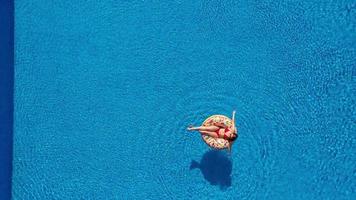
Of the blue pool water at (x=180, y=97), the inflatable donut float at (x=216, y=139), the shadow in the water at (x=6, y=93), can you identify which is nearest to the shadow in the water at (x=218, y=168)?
the blue pool water at (x=180, y=97)

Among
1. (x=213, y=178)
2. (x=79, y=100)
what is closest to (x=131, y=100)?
(x=79, y=100)

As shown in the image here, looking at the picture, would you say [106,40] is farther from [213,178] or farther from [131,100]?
[213,178]

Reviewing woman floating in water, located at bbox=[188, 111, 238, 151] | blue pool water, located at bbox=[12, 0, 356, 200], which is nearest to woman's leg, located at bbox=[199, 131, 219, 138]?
woman floating in water, located at bbox=[188, 111, 238, 151]

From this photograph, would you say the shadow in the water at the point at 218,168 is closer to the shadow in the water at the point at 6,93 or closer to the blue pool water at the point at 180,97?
the blue pool water at the point at 180,97

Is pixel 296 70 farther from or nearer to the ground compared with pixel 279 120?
farther from the ground

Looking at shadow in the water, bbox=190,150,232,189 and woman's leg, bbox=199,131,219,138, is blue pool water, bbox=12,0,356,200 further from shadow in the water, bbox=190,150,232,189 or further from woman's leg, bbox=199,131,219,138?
woman's leg, bbox=199,131,219,138

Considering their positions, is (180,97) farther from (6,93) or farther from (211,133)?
(6,93)

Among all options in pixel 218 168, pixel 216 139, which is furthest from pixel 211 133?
pixel 218 168
